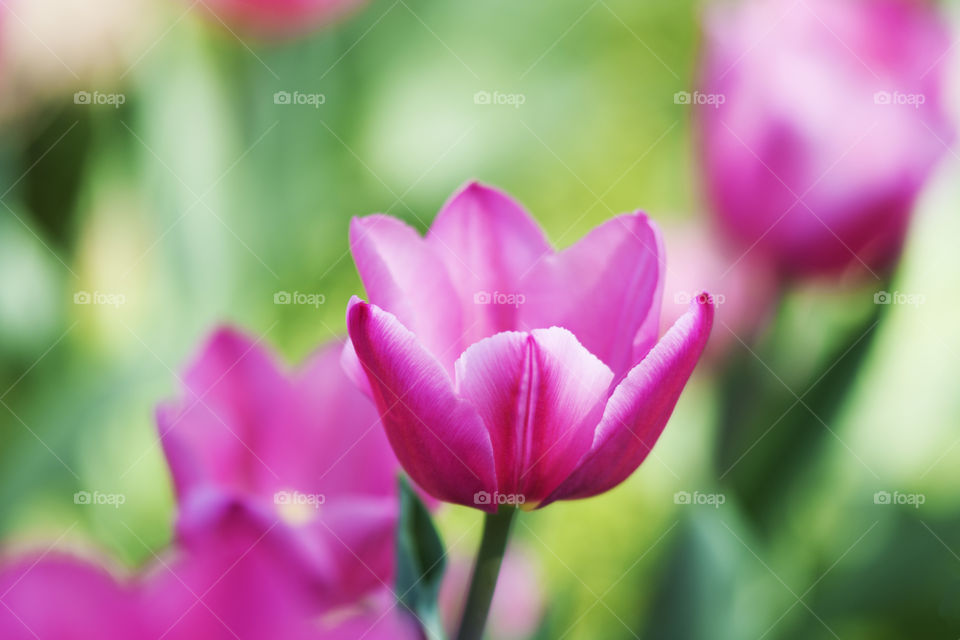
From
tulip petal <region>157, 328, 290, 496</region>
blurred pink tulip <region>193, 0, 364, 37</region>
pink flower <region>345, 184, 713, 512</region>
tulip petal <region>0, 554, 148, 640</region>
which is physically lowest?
tulip petal <region>0, 554, 148, 640</region>

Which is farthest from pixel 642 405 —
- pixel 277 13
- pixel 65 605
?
pixel 277 13

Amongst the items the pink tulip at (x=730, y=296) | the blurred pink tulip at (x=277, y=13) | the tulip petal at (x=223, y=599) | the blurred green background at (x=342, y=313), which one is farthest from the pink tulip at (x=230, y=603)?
the blurred pink tulip at (x=277, y=13)

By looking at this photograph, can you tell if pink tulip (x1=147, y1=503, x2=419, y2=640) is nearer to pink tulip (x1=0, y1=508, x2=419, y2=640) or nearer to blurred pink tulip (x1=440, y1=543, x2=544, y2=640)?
pink tulip (x1=0, y1=508, x2=419, y2=640)

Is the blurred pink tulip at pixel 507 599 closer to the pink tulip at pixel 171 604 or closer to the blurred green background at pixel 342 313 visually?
the blurred green background at pixel 342 313

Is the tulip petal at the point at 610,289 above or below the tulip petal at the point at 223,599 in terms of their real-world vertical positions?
above

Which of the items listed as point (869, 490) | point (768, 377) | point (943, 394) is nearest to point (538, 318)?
point (768, 377)

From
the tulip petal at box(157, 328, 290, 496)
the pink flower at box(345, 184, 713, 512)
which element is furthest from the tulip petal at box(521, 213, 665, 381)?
the tulip petal at box(157, 328, 290, 496)
